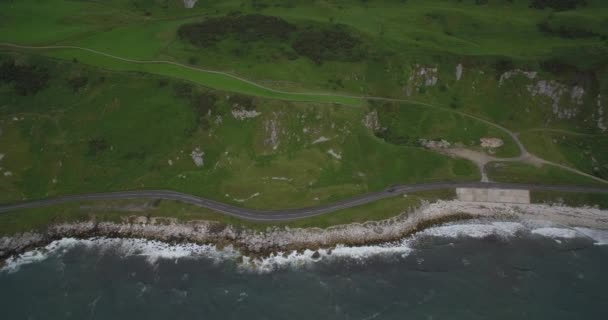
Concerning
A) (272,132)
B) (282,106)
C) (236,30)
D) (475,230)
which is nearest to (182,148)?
(272,132)

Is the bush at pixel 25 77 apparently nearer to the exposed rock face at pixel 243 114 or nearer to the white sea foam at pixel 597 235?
the exposed rock face at pixel 243 114

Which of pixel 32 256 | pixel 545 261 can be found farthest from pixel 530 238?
pixel 32 256

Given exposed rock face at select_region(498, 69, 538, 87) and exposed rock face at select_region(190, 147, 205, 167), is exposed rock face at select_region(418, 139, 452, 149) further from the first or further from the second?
exposed rock face at select_region(190, 147, 205, 167)

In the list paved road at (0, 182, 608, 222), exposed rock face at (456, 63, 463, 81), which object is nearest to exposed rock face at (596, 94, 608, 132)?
paved road at (0, 182, 608, 222)

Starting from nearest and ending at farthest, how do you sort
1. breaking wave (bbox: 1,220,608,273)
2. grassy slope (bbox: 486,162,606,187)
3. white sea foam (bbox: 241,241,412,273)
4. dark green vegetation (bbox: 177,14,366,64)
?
white sea foam (bbox: 241,241,412,273)
breaking wave (bbox: 1,220,608,273)
grassy slope (bbox: 486,162,606,187)
dark green vegetation (bbox: 177,14,366,64)

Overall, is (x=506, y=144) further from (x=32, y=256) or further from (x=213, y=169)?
(x=32, y=256)

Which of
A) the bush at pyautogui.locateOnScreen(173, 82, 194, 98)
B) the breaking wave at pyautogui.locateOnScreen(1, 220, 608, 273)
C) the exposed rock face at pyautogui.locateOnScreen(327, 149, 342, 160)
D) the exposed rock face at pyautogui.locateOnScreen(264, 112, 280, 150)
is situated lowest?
the breaking wave at pyautogui.locateOnScreen(1, 220, 608, 273)

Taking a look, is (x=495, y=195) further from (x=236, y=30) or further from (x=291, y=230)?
(x=236, y=30)
